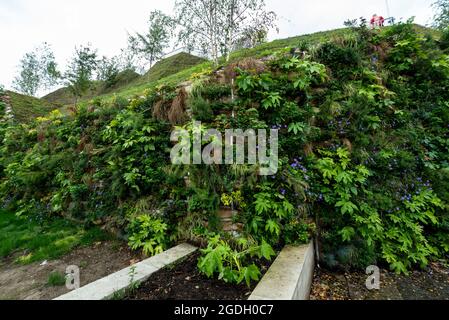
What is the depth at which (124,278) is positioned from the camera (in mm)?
2088

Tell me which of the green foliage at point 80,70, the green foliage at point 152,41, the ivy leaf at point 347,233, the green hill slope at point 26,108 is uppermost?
the green foliage at point 152,41

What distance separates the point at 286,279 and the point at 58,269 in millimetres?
2863

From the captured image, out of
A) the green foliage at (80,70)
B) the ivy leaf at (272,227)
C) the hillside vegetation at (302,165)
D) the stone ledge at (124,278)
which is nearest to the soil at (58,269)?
the hillside vegetation at (302,165)

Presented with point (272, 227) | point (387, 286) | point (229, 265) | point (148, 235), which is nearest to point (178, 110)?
point (148, 235)

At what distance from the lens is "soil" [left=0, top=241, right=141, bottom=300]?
2.38 meters

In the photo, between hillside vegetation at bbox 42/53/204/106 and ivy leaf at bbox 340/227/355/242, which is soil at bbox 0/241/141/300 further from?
hillside vegetation at bbox 42/53/204/106

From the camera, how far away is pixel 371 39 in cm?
403

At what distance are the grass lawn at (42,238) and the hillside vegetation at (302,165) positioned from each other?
274 mm

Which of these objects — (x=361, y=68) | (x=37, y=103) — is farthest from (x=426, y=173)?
(x=37, y=103)

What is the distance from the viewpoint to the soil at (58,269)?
2379 millimetres

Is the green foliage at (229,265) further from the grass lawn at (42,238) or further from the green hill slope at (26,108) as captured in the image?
the green hill slope at (26,108)

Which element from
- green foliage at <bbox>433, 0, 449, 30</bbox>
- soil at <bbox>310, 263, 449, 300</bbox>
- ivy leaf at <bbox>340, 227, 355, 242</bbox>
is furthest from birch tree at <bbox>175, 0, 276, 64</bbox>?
soil at <bbox>310, 263, 449, 300</bbox>

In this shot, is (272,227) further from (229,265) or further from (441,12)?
(441,12)

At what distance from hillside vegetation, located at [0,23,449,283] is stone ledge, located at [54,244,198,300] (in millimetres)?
254
